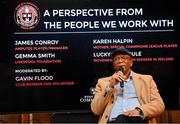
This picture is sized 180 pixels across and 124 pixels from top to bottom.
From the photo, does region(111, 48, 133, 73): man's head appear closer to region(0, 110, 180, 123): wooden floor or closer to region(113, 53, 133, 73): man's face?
region(113, 53, 133, 73): man's face

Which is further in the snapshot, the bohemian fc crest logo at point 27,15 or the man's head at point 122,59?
the bohemian fc crest logo at point 27,15

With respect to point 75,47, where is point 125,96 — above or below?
below

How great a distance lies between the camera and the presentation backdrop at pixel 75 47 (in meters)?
5.99

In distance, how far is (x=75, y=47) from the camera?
6027mm

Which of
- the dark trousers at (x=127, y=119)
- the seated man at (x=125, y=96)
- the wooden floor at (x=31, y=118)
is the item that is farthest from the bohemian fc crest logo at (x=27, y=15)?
the dark trousers at (x=127, y=119)

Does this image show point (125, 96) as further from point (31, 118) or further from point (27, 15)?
point (27, 15)

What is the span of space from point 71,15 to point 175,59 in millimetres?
1411

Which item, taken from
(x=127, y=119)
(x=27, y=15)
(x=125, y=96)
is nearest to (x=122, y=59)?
(x=125, y=96)

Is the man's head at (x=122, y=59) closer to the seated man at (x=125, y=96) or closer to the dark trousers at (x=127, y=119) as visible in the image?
the seated man at (x=125, y=96)

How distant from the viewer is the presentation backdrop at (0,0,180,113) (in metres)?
5.99

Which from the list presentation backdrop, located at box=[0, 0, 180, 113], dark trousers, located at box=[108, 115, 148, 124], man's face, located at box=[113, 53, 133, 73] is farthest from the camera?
presentation backdrop, located at box=[0, 0, 180, 113]

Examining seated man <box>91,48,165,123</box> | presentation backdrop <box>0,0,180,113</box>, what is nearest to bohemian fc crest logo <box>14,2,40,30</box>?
presentation backdrop <box>0,0,180,113</box>

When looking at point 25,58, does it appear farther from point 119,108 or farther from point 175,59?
point 175,59

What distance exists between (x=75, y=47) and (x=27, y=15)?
0.72 meters
